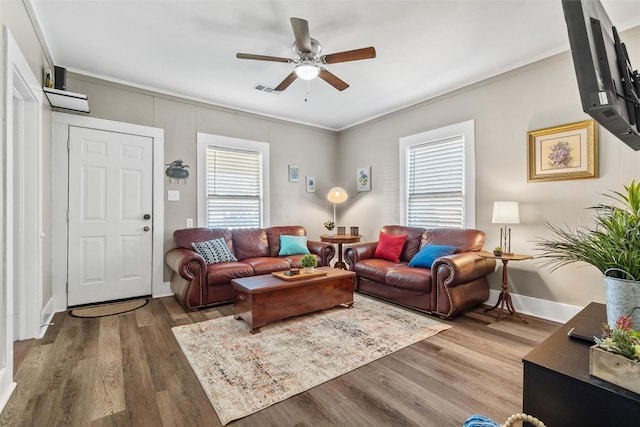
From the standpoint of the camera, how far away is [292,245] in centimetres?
447

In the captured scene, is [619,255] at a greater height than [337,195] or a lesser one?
lesser

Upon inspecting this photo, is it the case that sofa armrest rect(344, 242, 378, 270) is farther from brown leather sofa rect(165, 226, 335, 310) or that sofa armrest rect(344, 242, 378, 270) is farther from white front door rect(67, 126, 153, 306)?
white front door rect(67, 126, 153, 306)

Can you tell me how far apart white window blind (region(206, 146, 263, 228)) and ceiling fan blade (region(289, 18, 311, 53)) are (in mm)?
2496

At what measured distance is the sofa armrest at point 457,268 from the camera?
9.62ft

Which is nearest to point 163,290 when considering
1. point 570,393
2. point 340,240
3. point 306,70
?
point 340,240

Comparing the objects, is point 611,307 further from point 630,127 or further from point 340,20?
point 340,20

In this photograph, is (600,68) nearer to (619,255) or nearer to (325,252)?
(619,255)

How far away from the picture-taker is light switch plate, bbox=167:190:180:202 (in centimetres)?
402

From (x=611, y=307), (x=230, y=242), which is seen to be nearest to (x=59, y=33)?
(x=230, y=242)

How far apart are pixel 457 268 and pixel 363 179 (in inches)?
105

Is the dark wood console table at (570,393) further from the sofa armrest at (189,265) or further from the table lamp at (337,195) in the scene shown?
the table lamp at (337,195)

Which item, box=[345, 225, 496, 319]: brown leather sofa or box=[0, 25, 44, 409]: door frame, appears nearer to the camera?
box=[0, 25, 44, 409]: door frame

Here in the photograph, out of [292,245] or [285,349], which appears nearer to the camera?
[285,349]

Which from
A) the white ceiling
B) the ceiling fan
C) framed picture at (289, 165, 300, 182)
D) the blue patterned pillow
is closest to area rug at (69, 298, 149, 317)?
the blue patterned pillow
